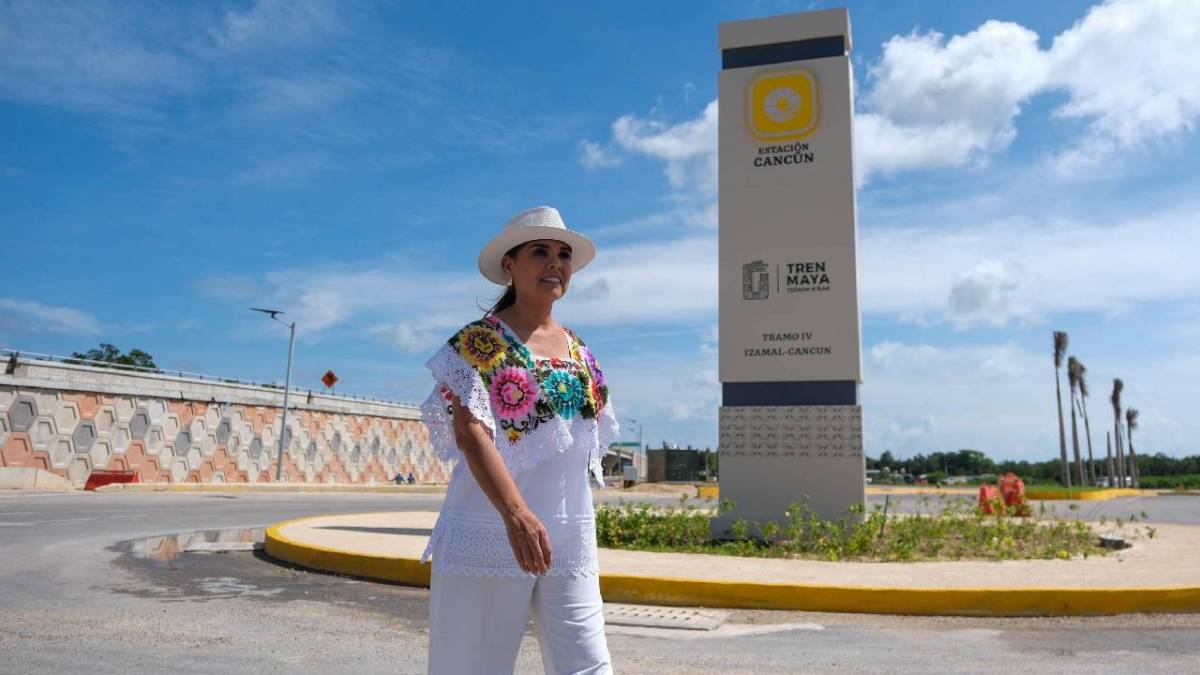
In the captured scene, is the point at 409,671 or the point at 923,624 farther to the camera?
the point at 923,624

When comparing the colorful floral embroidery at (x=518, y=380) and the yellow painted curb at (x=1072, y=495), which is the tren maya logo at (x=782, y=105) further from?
the yellow painted curb at (x=1072, y=495)

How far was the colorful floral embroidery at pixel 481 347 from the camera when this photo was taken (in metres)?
2.76

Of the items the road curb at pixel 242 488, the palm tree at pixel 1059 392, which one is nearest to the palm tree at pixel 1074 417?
the palm tree at pixel 1059 392

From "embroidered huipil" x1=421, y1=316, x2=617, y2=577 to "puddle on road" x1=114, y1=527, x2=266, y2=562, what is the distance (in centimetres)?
827

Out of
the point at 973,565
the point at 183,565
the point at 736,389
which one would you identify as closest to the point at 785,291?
the point at 736,389

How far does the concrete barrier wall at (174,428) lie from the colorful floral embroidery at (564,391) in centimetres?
3068

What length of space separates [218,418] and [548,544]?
3778 centimetres

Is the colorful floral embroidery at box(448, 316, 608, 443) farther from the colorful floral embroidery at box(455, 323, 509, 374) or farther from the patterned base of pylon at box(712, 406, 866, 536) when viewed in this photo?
the patterned base of pylon at box(712, 406, 866, 536)

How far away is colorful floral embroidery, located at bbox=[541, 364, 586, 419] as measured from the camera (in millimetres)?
2816

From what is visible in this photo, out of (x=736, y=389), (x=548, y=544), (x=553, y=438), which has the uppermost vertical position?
(x=736, y=389)

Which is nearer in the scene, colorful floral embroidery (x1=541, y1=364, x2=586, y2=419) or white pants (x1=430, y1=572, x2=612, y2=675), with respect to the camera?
white pants (x1=430, y1=572, x2=612, y2=675)

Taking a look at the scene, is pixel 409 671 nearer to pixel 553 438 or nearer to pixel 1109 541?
pixel 553 438

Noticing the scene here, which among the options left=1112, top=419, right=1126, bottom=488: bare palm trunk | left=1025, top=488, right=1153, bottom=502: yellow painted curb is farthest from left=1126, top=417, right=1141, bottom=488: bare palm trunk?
left=1025, top=488, right=1153, bottom=502: yellow painted curb

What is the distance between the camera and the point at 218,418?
37031 mm
